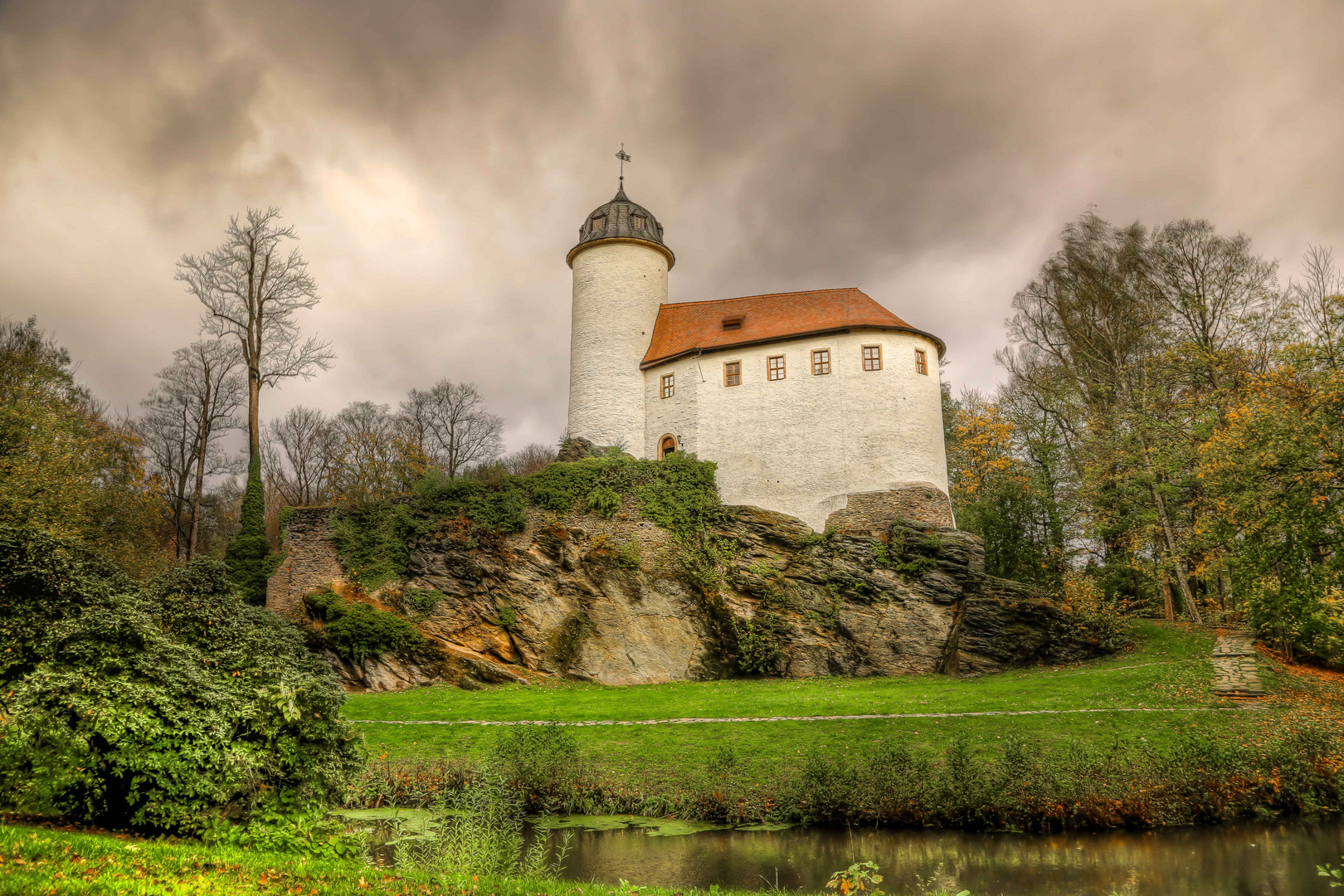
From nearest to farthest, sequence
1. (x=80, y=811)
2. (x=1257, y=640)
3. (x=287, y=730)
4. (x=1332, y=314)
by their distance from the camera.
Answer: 1. (x=80, y=811)
2. (x=287, y=730)
3. (x=1332, y=314)
4. (x=1257, y=640)

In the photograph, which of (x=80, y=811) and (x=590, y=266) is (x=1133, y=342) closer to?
(x=590, y=266)

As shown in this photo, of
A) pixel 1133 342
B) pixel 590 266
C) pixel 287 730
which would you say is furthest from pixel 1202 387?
pixel 287 730

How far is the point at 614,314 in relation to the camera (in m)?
30.3

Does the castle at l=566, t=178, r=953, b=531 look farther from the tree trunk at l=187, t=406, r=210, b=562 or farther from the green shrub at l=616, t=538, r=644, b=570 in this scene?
the tree trunk at l=187, t=406, r=210, b=562

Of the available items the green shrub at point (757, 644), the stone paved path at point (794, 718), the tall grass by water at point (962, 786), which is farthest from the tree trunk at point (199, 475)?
the tall grass by water at point (962, 786)

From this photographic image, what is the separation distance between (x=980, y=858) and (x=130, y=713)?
9.52 metres

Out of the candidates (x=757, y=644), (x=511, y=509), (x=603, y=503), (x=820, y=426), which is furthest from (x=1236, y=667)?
(x=511, y=509)

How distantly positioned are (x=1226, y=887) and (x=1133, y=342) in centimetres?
2315

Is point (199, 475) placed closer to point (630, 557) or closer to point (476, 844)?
point (630, 557)

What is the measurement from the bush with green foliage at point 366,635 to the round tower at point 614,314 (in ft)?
30.6

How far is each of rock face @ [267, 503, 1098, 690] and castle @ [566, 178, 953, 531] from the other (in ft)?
5.50

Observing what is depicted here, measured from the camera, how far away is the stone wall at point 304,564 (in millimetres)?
25031

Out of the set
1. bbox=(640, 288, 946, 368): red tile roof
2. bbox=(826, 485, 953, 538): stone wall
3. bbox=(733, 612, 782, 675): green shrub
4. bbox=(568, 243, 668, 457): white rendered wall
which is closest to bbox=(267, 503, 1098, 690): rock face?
bbox=(733, 612, 782, 675): green shrub

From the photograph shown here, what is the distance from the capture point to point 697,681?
2305 cm
